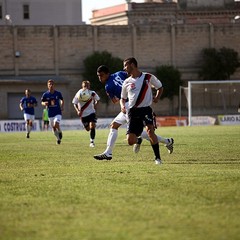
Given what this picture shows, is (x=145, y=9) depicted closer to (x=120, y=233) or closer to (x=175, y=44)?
(x=175, y=44)

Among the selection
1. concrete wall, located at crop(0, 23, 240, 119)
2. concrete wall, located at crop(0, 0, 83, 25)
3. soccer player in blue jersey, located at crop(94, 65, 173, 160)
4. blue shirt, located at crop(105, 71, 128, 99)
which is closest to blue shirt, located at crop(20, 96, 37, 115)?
soccer player in blue jersey, located at crop(94, 65, 173, 160)

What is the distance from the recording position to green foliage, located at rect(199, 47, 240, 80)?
293 ft

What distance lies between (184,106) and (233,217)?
76445 millimetres

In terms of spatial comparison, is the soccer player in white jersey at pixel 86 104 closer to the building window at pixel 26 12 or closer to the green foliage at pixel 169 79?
the green foliage at pixel 169 79

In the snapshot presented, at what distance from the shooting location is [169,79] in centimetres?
8756

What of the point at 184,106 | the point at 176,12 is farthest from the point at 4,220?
the point at 176,12

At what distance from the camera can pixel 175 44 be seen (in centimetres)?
9144

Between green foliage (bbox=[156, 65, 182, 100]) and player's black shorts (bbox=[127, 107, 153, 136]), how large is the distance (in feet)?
224

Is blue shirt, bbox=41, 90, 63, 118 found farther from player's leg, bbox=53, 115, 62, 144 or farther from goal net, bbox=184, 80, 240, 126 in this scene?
goal net, bbox=184, 80, 240, 126

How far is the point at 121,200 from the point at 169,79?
249ft

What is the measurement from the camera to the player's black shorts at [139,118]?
1866cm

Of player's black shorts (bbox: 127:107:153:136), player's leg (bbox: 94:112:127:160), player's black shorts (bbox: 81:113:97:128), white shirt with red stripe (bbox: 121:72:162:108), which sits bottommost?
player's black shorts (bbox: 81:113:97:128)

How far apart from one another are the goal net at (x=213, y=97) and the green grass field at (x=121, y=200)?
4771 cm

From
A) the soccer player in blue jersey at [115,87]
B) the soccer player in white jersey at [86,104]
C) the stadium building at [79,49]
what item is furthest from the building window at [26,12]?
the soccer player in blue jersey at [115,87]
